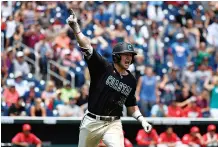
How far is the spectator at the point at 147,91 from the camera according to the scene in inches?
622

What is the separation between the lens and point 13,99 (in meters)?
15.3

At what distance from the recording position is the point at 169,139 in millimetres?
14781

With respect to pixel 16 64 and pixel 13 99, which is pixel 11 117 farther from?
pixel 16 64

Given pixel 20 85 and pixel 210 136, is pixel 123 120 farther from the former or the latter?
pixel 20 85

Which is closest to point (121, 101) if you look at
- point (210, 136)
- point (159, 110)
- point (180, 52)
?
point (210, 136)

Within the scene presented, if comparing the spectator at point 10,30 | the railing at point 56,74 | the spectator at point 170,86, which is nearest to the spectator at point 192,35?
the spectator at point 170,86

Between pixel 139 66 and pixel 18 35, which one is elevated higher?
pixel 18 35

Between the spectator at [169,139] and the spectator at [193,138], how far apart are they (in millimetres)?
181

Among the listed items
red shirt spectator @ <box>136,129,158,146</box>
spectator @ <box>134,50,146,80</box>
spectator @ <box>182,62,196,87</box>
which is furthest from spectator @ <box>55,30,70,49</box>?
red shirt spectator @ <box>136,129,158,146</box>

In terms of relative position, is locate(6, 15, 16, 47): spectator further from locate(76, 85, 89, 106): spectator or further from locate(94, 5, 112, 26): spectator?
locate(76, 85, 89, 106): spectator

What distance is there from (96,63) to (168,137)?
6.76m

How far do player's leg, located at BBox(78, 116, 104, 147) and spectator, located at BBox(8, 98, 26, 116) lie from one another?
21.8 feet

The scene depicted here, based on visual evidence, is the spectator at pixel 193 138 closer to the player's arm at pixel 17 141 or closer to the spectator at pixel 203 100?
the spectator at pixel 203 100

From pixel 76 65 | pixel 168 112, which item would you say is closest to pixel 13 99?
pixel 76 65
